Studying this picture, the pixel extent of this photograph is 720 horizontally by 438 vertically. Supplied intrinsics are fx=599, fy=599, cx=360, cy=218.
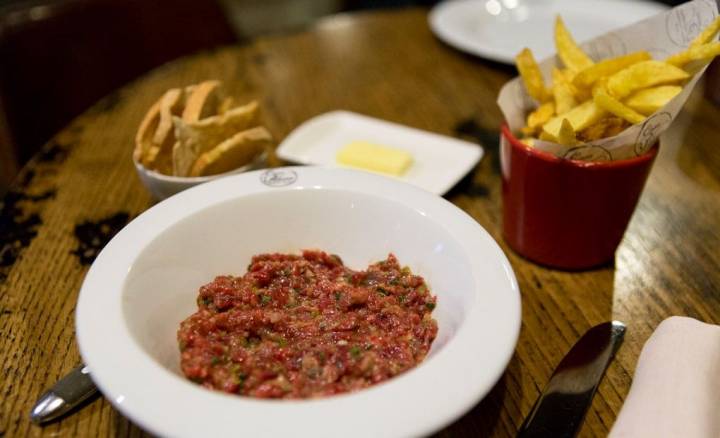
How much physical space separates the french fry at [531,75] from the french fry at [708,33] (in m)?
0.29

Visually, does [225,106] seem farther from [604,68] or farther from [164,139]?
[604,68]

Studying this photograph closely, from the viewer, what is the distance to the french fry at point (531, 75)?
126 cm

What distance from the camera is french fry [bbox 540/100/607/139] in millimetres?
1164

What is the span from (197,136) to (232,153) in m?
0.09

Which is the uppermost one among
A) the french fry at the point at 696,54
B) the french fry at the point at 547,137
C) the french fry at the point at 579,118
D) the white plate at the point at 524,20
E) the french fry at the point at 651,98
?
the french fry at the point at 696,54

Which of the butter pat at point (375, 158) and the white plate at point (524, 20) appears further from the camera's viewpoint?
the white plate at point (524, 20)

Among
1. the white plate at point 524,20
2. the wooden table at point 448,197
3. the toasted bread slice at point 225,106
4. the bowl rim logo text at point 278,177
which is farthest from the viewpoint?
the white plate at point 524,20

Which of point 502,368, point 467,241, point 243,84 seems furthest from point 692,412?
point 243,84

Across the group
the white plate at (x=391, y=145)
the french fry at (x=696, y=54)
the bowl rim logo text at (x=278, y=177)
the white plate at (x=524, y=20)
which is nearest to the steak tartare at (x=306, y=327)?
the bowl rim logo text at (x=278, y=177)

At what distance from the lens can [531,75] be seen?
1279mm

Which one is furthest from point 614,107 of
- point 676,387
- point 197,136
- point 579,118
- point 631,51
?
point 197,136

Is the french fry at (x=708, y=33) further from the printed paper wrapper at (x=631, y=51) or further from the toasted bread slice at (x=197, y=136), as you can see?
the toasted bread slice at (x=197, y=136)

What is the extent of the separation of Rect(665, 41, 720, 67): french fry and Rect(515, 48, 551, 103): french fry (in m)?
0.24

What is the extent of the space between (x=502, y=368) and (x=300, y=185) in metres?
0.61
